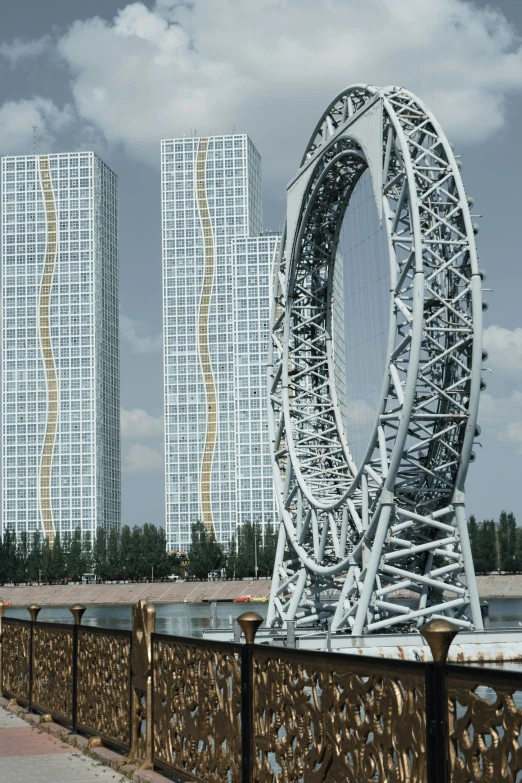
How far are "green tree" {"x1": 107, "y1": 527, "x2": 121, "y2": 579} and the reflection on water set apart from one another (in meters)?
16.3

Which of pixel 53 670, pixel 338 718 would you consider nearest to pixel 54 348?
pixel 53 670

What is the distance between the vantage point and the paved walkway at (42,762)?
7.74 metres

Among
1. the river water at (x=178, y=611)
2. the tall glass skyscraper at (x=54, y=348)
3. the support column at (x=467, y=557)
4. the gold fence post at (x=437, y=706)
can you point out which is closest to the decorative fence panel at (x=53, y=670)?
the gold fence post at (x=437, y=706)

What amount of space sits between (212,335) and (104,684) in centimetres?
11863

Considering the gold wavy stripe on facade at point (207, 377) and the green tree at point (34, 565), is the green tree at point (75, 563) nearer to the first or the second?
the green tree at point (34, 565)

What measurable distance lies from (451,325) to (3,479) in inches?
4493

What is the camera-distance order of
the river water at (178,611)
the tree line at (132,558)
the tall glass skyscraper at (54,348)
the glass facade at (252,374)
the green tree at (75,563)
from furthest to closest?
the tall glass skyscraper at (54,348) < the glass facade at (252,374) < the green tree at (75,563) < the tree line at (132,558) < the river water at (178,611)

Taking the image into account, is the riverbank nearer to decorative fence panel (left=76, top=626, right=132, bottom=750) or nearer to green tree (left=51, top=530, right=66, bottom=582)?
green tree (left=51, top=530, right=66, bottom=582)

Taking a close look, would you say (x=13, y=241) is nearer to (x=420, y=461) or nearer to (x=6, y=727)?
(x=420, y=461)

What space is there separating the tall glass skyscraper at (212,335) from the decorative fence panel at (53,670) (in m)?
110

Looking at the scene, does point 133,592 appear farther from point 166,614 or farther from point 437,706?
point 437,706

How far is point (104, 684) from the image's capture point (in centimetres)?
921

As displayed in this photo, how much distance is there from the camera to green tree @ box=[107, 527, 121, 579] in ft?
356

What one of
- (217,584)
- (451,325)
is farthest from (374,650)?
(217,584)
